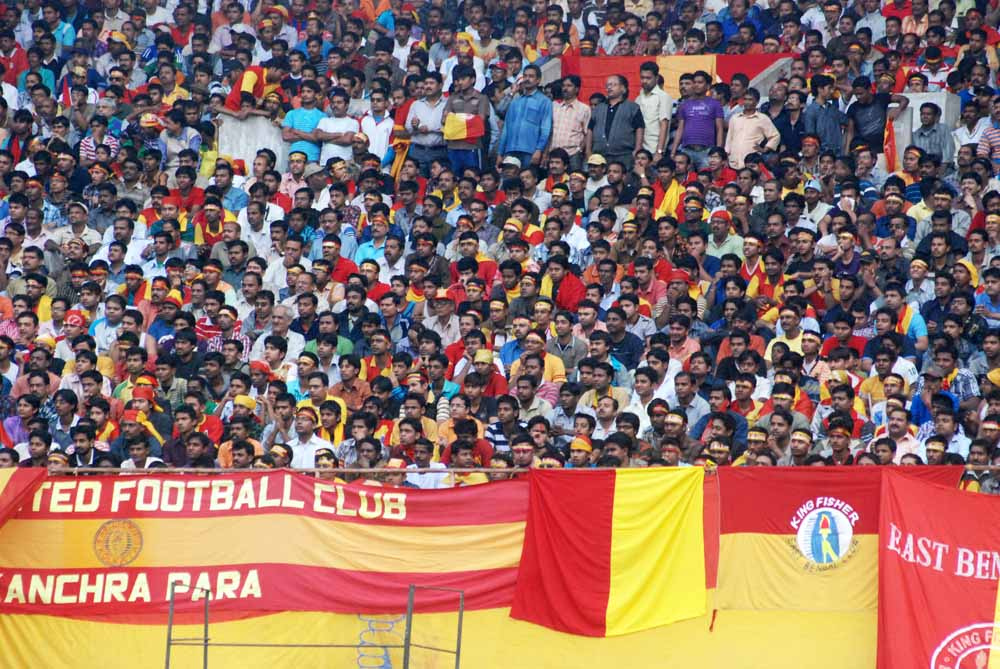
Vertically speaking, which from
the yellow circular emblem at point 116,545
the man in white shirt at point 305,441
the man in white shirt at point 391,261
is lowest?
the yellow circular emblem at point 116,545

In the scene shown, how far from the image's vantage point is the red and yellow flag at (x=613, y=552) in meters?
13.4

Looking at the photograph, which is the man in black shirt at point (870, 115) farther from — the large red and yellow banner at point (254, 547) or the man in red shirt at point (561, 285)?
the large red and yellow banner at point (254, 547)

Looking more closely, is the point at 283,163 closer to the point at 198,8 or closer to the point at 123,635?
the point at 198,8

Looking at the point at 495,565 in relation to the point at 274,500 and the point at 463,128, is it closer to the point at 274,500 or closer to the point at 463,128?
the point at 274,500

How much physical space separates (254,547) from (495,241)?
6.57 m

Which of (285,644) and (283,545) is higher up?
(283,545)

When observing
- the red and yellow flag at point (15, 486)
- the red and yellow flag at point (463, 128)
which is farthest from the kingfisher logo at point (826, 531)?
the red and yellow flag at point (463, 128)

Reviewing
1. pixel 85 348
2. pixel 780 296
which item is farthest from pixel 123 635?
pixel 780 296

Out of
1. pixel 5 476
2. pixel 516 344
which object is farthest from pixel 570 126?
pixel 5 476

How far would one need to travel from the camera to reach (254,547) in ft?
45.4

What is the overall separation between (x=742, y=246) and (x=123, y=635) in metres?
7.81

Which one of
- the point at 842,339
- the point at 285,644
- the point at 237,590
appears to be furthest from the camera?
the point at 842,339

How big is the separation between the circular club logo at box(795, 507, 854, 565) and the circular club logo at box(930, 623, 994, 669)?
974mm

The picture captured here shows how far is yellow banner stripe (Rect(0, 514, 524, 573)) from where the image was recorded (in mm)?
13781
